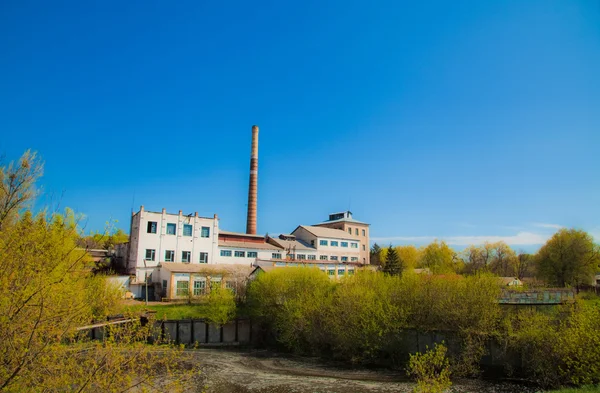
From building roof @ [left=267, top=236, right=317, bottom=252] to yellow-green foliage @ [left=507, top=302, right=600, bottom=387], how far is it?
35.2 meters

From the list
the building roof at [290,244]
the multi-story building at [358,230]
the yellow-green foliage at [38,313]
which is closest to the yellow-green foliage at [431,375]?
the yellow-green foliage at [38,313]

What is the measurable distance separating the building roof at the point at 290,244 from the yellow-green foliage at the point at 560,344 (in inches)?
1385

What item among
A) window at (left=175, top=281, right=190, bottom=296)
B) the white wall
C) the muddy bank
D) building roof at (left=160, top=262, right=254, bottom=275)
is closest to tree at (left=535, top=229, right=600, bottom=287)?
the muddy bank

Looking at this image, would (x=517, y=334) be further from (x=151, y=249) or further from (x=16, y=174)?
(x=151, y=249)

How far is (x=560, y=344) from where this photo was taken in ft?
72.0

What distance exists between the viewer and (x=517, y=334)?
82.3 ft

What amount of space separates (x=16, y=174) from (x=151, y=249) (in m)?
28.0

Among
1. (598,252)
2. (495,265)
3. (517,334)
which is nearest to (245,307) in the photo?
(517,334)

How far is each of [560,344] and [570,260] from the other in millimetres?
39938

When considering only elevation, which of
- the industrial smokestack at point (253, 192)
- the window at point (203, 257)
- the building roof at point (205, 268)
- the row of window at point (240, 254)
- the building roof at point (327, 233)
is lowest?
the building roof at point (205, 268)

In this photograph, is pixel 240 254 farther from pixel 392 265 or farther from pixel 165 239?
pixel 392 265

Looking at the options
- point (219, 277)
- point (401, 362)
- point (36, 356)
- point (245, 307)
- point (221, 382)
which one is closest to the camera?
point (36, 356)

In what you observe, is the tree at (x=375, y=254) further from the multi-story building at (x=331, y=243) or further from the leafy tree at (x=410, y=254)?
the multi-story building at (x=331, y=243)

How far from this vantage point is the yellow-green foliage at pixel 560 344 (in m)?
20.4
